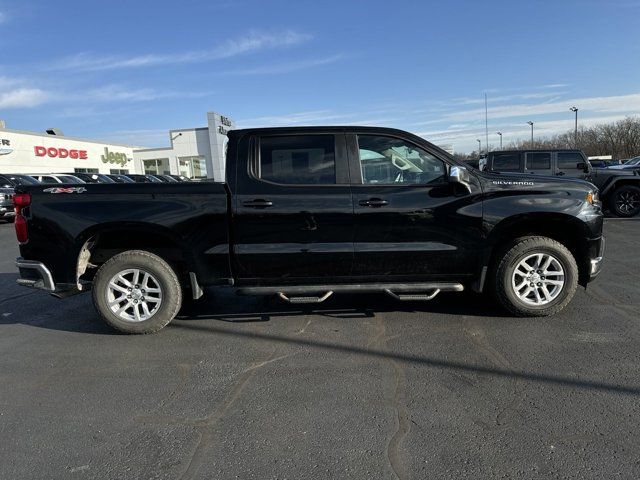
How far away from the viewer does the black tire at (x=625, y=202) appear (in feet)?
41.8

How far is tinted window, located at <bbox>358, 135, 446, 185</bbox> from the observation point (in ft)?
15.3

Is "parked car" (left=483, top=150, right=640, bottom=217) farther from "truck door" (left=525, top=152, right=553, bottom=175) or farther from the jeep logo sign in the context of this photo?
the jeep logo sign

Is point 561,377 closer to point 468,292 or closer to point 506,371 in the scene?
point 506,371

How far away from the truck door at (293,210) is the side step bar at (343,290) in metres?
0.11

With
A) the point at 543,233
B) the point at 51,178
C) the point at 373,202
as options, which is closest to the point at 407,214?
the point at 373,202

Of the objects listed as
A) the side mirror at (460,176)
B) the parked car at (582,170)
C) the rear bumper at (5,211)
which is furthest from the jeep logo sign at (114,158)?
the side mirror at (460,176)

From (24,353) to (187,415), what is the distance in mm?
2189

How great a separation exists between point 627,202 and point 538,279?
10169 mm

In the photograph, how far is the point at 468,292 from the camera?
597 centimetres

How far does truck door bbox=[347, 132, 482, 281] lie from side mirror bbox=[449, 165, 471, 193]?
0.10 metres

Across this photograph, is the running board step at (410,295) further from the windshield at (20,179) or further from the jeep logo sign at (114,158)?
the jeep logo sign at (114,158)

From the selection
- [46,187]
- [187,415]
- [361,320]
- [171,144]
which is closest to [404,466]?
[187,415]

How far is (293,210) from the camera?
4.50 meters

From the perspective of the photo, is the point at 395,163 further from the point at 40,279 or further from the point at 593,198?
the point at 40,279
